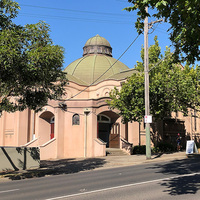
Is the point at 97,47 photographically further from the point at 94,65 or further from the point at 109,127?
the point at 109,127

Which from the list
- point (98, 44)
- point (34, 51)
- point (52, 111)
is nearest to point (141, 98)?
point (52, 111)

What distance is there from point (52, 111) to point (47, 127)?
4138 mm

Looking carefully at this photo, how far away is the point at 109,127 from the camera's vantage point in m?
30.1

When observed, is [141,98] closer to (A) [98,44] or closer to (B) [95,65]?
(B) [95,65]

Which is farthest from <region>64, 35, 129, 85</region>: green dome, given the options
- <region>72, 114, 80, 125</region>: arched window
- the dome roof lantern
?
<region>72, 114, 80, 125</region>: arched window

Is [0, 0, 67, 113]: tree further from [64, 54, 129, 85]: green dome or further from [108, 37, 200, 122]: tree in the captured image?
[64, 54, 129, 85]: green dome

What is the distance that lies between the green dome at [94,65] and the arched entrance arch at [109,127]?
27.5ft

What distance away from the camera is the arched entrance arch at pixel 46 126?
99.1 ft

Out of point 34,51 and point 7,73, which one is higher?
point 34,51

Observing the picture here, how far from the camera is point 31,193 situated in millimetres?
9312

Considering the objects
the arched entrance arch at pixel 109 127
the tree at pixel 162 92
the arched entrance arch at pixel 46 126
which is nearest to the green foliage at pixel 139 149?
the arched entrance arch at pixel 109 127

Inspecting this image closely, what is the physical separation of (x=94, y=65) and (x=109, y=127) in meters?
14.2

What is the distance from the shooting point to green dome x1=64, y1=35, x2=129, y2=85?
3950 centimetres

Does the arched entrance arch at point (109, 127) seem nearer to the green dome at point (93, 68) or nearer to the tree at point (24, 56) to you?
the green dome at point (93, 68)
